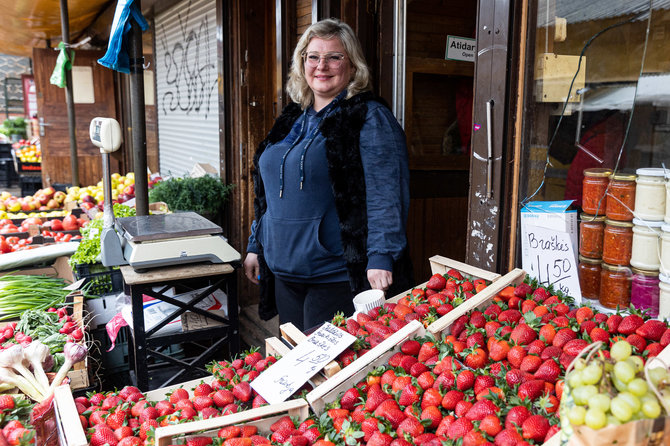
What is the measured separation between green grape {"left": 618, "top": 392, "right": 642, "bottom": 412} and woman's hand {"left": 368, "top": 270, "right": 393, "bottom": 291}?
4.76 ft

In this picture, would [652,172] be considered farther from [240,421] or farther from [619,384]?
[240,421]

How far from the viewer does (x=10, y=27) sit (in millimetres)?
10953

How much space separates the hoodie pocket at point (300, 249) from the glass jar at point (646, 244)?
3.93ft

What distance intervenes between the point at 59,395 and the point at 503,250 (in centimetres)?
189

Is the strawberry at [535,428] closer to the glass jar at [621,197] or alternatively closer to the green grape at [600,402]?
the green grape at [600,402]

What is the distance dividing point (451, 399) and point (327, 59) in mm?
1633

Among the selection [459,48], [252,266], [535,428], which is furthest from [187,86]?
[535,428]

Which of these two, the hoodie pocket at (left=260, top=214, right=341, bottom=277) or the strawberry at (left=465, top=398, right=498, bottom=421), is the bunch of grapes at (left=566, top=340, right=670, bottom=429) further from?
the hoodie pocket at (left=260, top=214, right=341, bottom=277)

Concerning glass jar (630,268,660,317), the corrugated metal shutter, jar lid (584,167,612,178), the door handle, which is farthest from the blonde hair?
the corrugated metal shutter

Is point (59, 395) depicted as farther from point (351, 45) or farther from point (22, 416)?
point (351, 45)

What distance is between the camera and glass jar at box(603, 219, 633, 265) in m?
2.06

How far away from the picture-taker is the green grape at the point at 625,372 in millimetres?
958

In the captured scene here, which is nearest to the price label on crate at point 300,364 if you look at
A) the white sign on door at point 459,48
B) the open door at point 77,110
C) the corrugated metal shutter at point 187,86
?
the white sign on door at point 459,48

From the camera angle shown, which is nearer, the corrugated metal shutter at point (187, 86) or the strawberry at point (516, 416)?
the strawberry at point (516, 416)
